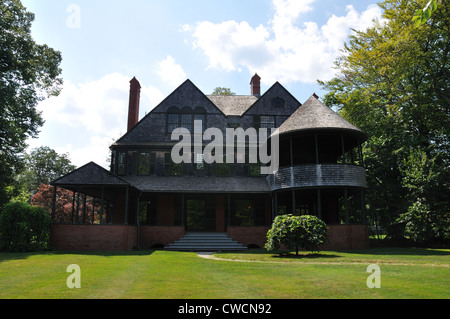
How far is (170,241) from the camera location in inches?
892

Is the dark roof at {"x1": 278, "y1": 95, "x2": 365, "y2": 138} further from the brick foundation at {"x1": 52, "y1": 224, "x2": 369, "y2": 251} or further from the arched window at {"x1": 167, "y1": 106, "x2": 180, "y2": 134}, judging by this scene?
the arched window at {"x1": 167, "y1": 106, "x2": 180, "y2": 134}

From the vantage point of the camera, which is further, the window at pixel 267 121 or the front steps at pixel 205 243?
the window at pixel 267 121

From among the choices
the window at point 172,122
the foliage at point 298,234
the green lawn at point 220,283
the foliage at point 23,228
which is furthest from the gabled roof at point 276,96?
the green lawn at point 220,283

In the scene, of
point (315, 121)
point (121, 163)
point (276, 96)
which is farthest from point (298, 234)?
point (276, 96)

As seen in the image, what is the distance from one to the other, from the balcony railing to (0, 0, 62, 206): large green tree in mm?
20041

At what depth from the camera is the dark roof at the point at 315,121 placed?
20.6m

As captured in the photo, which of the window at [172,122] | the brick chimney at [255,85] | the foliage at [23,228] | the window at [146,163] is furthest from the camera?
the brick chimney at [255,85]

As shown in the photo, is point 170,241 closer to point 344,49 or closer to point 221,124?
point 221,124

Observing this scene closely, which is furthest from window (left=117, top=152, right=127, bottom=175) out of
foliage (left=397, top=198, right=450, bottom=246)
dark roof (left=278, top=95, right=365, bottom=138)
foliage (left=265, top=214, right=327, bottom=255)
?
foliage (left=397, top=198, right=450, bottom=246)

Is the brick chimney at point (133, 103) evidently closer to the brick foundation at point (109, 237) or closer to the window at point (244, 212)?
the window at point (244, 212)

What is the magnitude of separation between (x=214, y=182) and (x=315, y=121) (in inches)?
332

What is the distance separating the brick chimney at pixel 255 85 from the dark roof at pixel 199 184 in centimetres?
1127

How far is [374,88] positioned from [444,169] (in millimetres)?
7616
